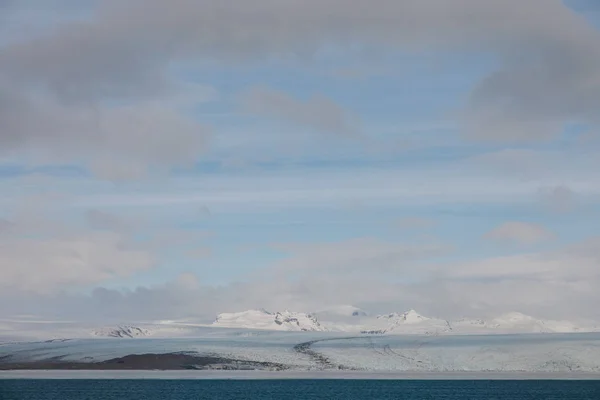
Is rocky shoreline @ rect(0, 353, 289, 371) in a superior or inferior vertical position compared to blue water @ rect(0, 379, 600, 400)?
superior

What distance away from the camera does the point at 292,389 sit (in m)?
77.6

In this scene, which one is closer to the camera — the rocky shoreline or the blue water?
the blue water

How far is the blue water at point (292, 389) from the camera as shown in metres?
68.5

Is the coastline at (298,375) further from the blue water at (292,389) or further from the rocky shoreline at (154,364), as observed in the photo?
the rocky shoreline at (154,364)

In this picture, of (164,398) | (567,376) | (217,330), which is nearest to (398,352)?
(567,376)

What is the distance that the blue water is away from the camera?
68500 mm

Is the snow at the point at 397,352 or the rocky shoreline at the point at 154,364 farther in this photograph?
the rocky shoreline at the point at 154,364

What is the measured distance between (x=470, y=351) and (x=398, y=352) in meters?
8.42

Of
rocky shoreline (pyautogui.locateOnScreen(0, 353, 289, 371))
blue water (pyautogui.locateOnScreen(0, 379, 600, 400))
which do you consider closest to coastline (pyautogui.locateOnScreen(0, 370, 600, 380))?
blue water (pyautogui.locateOnScreen(0, 379, 600, 400))

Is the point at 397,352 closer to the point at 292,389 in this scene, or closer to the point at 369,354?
the point at 369,354

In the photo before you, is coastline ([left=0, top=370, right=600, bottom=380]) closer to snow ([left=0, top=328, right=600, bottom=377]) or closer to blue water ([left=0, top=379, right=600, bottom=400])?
blue water ([left=0, top=379, right=600, bottom=400])

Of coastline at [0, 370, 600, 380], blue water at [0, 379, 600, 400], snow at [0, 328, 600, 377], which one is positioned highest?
snow at [0, 328, 600, 377]

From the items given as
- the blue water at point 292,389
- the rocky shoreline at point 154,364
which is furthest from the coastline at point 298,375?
the rocky shoreline at point 154,364

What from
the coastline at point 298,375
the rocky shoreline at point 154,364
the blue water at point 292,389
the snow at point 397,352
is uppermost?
the snow at point 397,352
